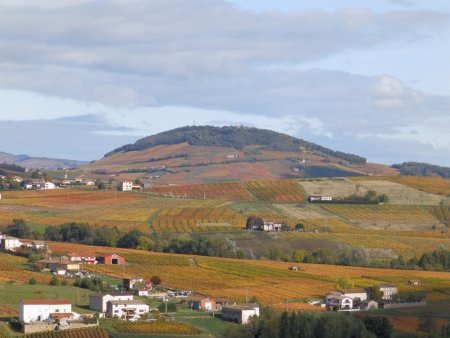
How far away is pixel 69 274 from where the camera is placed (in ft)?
237

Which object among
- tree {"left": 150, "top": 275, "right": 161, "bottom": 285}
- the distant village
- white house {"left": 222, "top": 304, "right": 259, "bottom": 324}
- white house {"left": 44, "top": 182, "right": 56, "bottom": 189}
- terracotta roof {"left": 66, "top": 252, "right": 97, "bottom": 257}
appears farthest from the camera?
white house {"left": 44, "top": 182, "right": 56, "bottom": 189}

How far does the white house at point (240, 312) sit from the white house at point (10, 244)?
28608 mm

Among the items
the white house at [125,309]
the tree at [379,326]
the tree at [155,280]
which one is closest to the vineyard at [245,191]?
the tree at [155,280]

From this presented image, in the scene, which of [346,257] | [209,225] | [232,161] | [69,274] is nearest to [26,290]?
[69,274]

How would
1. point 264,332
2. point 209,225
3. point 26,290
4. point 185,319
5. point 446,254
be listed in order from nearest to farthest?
point 264,332
point 185,319
point 26,290
point 446,254
point 209,225

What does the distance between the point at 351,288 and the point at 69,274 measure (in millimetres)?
17408

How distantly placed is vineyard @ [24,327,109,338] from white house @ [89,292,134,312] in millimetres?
6936

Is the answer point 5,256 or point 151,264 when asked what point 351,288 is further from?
point 5,256

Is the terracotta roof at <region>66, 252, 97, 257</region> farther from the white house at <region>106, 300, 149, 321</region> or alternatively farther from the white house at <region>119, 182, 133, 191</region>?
the white house at <region>119, 182, 133, 191</region>

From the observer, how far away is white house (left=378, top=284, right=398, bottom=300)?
6862 centimetres

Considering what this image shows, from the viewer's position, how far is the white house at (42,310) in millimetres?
55688

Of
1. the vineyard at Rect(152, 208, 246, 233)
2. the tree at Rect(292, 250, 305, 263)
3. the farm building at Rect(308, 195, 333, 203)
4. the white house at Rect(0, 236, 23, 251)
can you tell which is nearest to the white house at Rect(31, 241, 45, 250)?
the white house at Rect(0, 236, 23, 251)

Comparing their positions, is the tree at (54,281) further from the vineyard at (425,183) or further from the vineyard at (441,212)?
the vineyard at (425,183)

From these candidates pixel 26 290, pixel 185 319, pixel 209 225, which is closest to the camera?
pixel 185 319
